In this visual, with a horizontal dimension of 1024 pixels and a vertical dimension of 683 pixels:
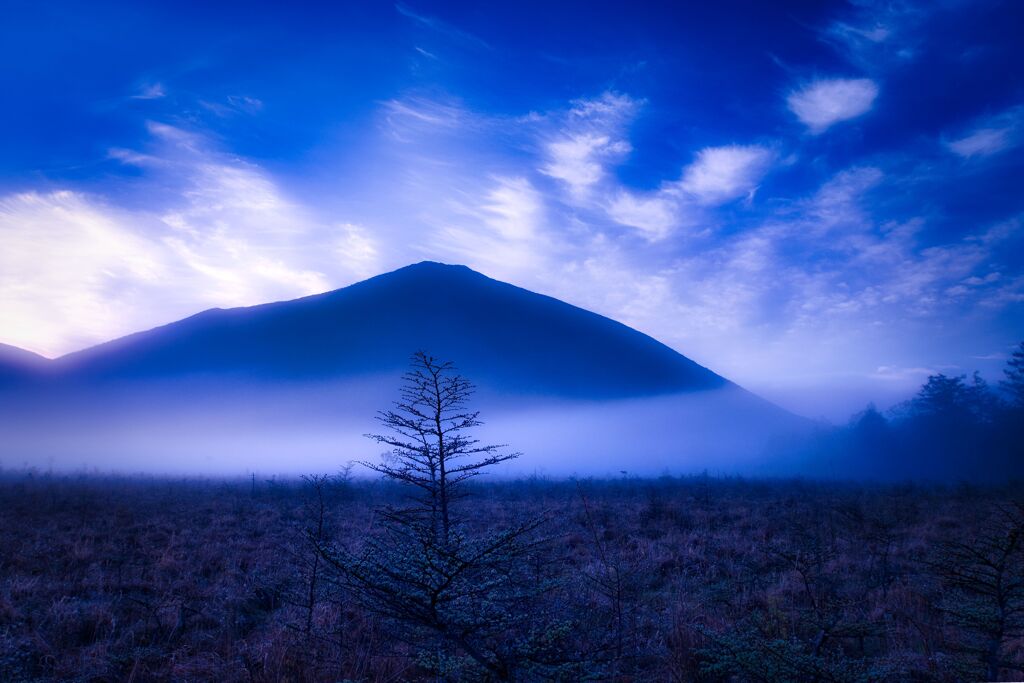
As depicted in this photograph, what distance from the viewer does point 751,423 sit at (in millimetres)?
159375

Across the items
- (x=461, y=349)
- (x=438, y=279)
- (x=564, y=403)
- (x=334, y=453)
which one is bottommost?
(x=334, y=453)

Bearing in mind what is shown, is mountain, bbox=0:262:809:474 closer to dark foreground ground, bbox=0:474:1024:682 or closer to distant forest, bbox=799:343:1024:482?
distant forest, bbox=799:343:1024:482

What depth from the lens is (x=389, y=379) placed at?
136 m

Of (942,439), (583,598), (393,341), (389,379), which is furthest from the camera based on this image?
(393,341)

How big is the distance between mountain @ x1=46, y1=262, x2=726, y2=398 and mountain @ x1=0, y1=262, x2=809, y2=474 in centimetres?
49

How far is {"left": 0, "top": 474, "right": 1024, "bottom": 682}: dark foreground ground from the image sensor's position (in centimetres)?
335

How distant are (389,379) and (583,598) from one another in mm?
135541

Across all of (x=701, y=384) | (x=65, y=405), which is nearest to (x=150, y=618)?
(x=65, y=405)

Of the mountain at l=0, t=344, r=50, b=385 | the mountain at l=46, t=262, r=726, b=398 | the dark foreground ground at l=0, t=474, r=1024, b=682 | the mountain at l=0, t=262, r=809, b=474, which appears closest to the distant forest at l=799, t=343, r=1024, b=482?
the mountain at l=0, t=262, r=809, b=474

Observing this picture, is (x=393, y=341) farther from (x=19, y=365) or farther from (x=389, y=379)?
(x=19, y=365)

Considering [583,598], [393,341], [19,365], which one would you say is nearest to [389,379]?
[393,341]

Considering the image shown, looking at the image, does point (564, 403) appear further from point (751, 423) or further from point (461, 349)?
point (751, 423)

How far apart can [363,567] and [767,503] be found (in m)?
22.7

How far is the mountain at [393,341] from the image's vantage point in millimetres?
146625
